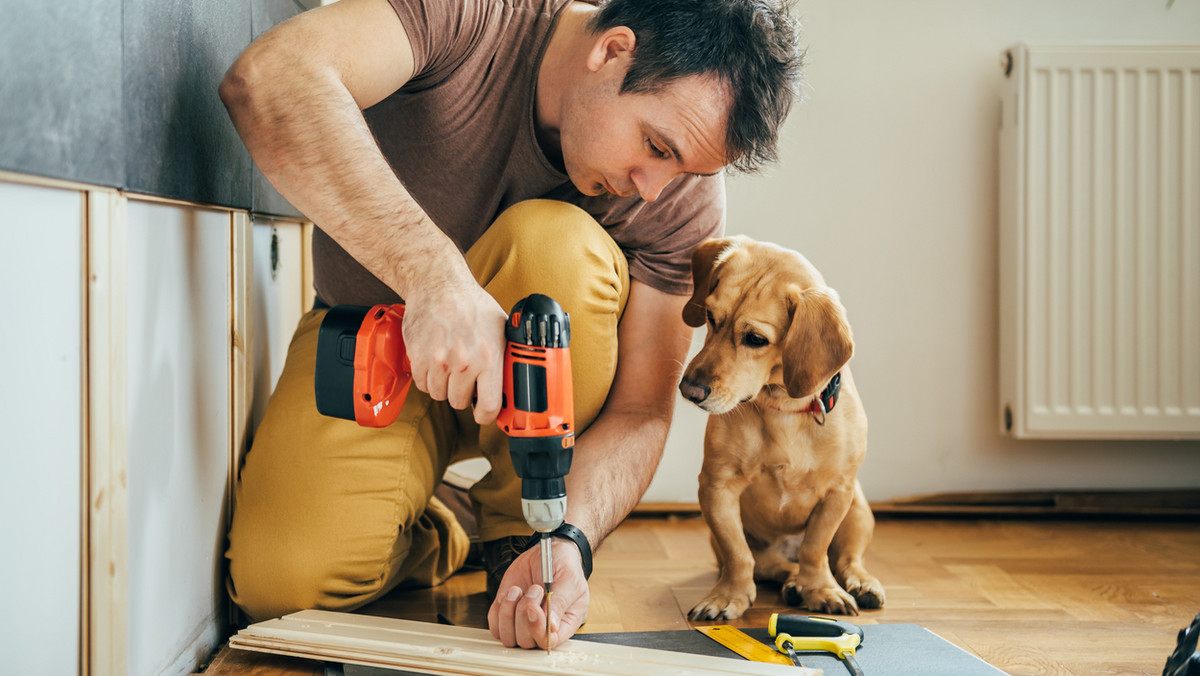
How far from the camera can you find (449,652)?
1.06 meters

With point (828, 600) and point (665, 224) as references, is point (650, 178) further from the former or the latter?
point (828, 600)

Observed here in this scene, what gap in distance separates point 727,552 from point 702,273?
0.48 meters

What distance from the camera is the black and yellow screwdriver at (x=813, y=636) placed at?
1180mm

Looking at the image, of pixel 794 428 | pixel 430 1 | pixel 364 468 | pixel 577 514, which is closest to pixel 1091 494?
pixel 794 428

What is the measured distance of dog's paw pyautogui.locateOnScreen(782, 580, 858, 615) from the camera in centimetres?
141

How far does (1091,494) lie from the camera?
Answer: 2.20 meters

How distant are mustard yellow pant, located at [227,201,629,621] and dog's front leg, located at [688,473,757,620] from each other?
26 cm

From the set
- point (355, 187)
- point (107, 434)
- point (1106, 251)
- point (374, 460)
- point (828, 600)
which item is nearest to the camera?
point (107, 434)

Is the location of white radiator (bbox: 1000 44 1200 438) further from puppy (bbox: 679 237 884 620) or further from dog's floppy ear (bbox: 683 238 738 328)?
dog's floppy ear (bbox: 683 238 738 328)

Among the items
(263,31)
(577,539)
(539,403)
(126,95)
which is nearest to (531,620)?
(577,539)

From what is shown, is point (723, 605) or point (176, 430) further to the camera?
point (723, 605)

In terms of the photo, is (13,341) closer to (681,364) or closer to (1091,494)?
(681,364)

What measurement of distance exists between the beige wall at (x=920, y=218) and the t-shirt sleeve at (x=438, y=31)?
1.01 m

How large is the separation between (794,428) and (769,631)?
37cm
